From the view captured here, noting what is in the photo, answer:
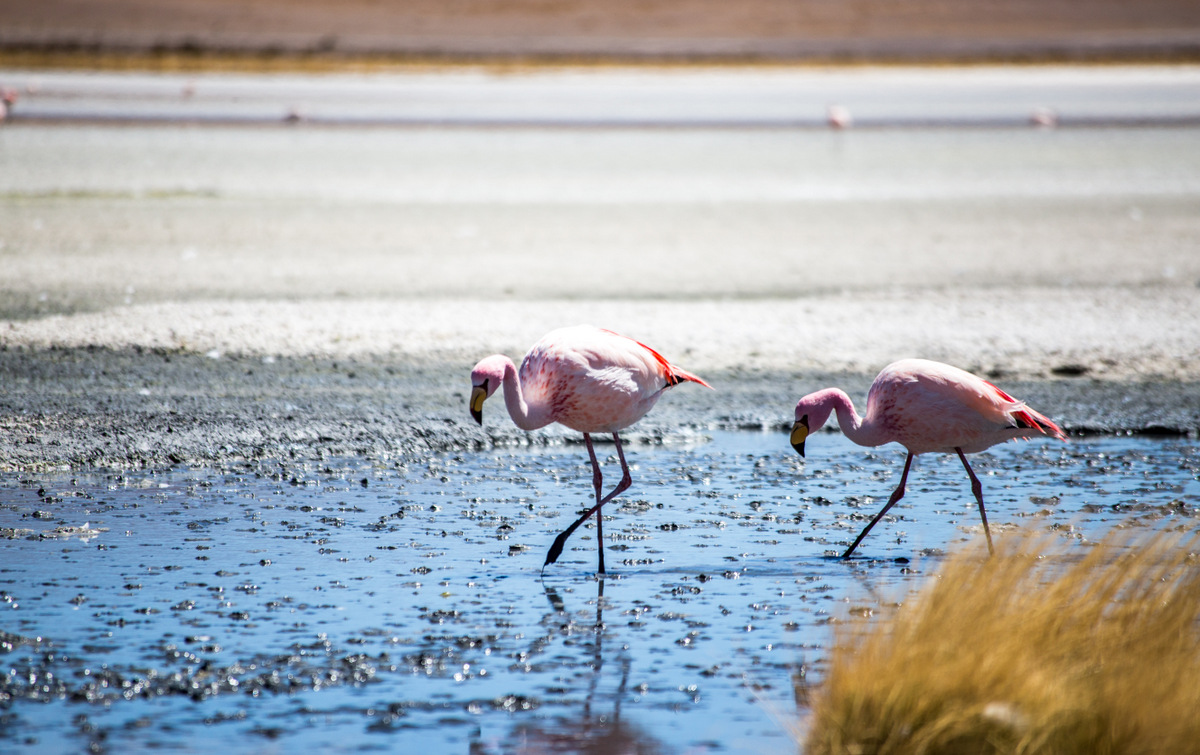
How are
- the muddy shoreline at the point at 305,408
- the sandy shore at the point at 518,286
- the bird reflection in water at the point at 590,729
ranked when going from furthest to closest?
the sandy shore at the point at 518,286
the muddy shoreline at the point at 305,408
the bird reflection in water at the point at 590,729

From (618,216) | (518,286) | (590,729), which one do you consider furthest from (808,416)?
(618,216)

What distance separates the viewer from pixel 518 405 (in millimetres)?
5434

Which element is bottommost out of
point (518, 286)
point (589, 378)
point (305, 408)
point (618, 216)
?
point (305, 408)

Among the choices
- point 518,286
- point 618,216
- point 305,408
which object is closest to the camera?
point 305,408

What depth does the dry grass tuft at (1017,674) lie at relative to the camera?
3.42 m

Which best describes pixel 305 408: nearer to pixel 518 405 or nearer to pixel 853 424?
pixel 518 405

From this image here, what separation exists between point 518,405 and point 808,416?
1.07 meters

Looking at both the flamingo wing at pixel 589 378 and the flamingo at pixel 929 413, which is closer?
the flamingo at pixel 929 413

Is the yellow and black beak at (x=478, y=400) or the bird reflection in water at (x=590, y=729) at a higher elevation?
the yellow and black beak at (x=478, y=400)

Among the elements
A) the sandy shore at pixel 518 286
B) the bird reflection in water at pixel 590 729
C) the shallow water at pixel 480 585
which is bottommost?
the bird reflection in water at pixel 590 729

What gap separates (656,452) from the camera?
7043 millimetres

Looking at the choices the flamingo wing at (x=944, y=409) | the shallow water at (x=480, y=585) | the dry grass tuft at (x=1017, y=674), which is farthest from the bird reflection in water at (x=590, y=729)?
the flamingo wing at (x=944, y=409)

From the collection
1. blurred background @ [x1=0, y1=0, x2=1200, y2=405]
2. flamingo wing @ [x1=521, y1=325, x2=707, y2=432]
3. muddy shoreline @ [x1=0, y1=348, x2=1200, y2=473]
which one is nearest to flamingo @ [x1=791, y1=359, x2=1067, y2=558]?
flamingo wing @ [x1=521, y1=325, x2=707, y2=432]

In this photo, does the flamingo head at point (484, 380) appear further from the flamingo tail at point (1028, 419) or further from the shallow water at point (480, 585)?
the flamingo tail at point (1028, 419)
